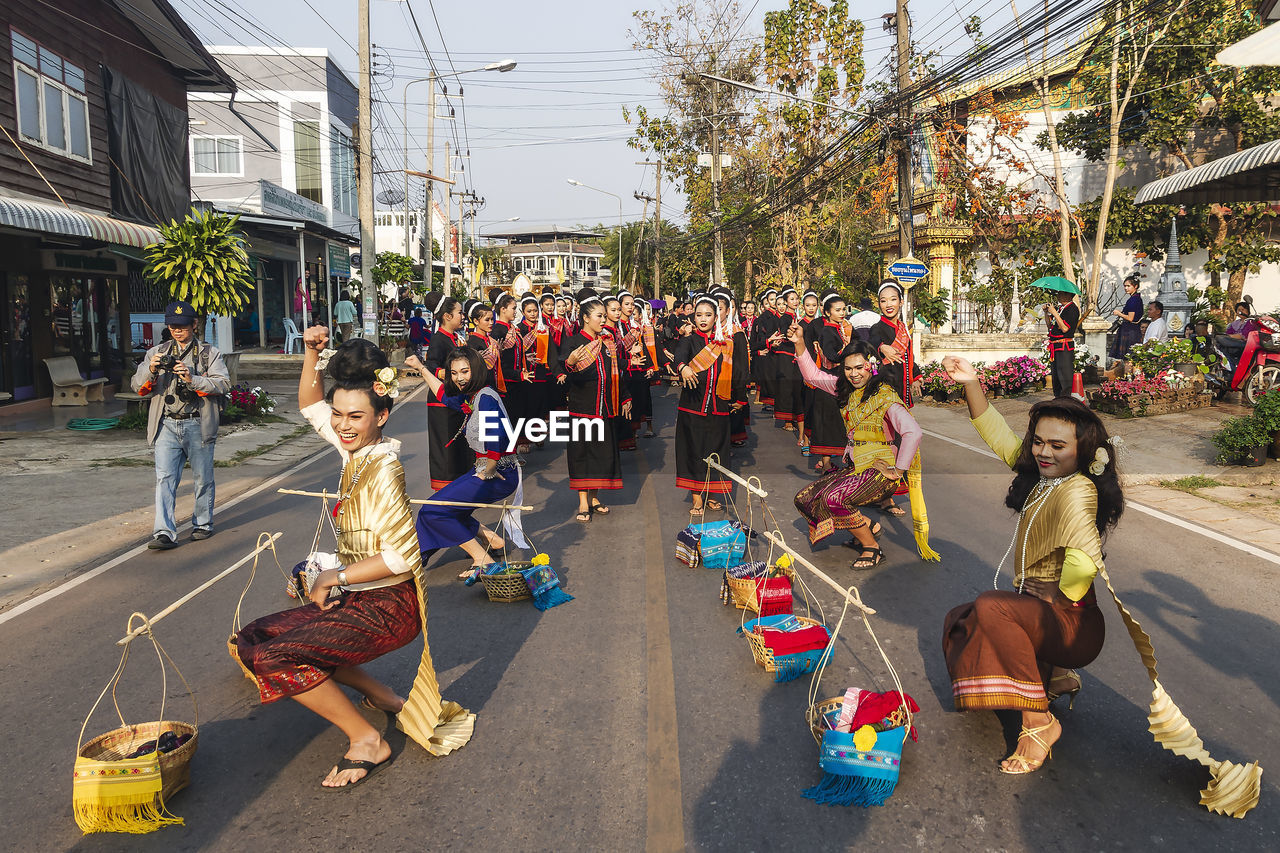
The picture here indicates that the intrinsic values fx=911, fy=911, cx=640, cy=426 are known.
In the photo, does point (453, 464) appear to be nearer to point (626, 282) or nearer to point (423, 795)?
point (423, 795)

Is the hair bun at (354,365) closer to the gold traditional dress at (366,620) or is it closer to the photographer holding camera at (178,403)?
the gold traditional dress at (366,620)

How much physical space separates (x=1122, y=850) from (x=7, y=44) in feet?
56.1

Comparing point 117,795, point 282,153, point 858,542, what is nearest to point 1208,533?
point 858,542

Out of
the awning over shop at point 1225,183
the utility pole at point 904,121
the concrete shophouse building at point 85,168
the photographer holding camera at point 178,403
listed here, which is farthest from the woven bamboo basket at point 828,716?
the utility pole at point 904,121

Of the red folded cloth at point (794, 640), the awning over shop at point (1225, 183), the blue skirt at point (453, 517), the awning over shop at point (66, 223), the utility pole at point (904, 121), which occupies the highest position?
the utility pole at point (904, 121)

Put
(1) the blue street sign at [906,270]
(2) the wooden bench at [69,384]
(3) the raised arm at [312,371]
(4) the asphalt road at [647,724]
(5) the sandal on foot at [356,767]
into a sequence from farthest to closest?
(1) the blue street sign at [906,270] < (2) the wooden bench at [69,384] < (3) the raised arm at [312,371] < (5) the sandal on foot at [356,767] < (4) the asphalt road at [647,724]

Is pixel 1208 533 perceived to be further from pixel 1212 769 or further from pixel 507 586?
pixel 507 586

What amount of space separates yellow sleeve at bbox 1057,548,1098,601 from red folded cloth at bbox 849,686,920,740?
2.64 ft

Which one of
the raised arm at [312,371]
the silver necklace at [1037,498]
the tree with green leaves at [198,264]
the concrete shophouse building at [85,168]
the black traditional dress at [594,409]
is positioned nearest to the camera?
the silver necklace at [1037,498]

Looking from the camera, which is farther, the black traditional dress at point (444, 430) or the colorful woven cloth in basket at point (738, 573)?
the black traditional dress at point (444, 430)

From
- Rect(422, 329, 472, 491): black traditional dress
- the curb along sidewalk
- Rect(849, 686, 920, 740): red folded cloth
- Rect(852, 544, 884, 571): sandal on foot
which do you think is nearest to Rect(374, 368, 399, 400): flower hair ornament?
Rect(849, 686, 920, 740): red folded cloth

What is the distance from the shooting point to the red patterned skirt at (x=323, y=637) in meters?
3.49

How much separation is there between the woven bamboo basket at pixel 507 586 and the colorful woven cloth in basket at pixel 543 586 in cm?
4

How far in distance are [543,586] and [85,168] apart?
14.8 meters
